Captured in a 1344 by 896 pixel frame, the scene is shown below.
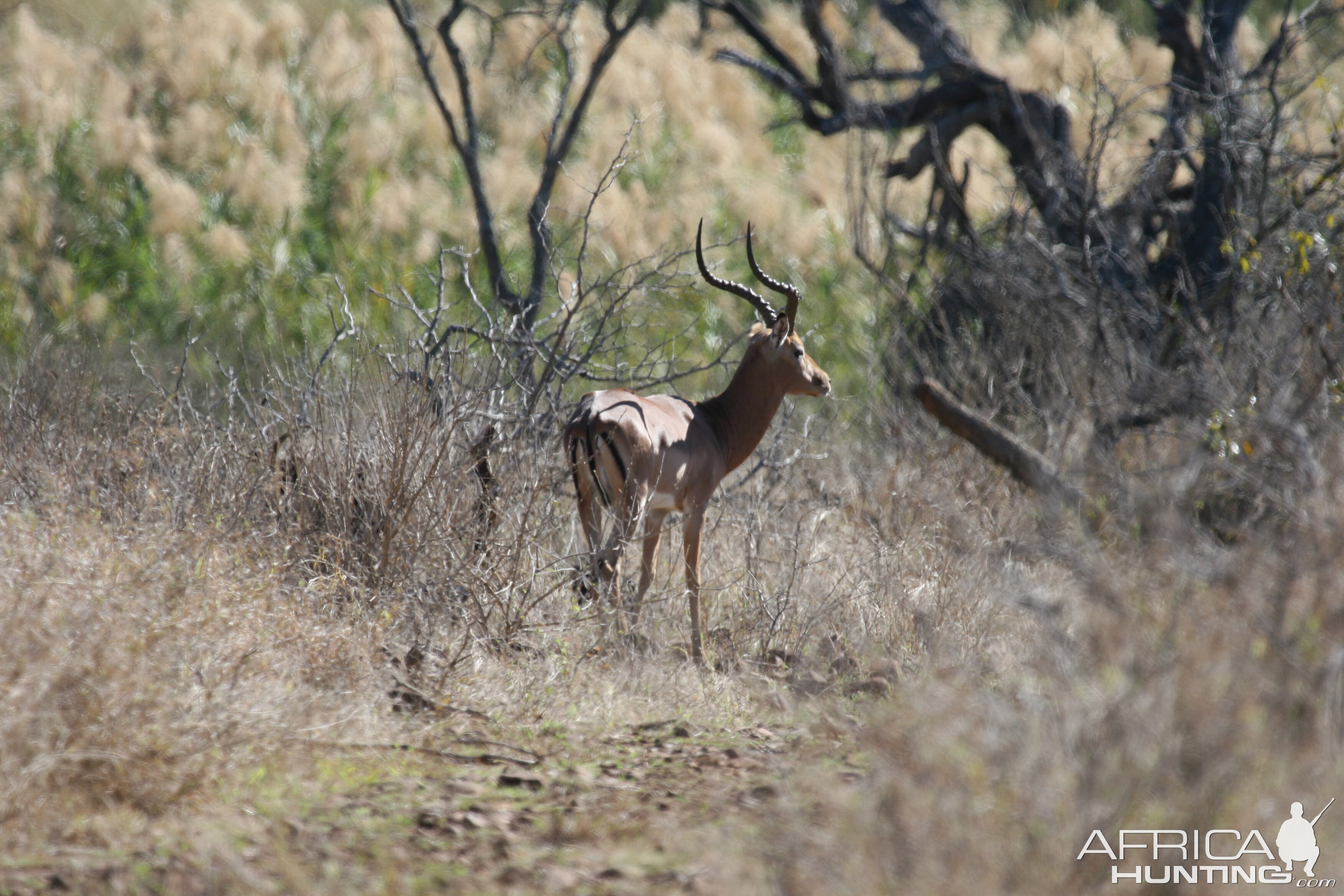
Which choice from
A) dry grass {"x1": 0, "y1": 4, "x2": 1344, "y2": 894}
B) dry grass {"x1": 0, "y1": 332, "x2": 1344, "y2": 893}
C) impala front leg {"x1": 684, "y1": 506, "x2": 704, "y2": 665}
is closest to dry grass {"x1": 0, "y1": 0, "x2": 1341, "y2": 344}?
dry grass {"x1": 0, "y1": 4, "x2": 1344, "y2": 894}

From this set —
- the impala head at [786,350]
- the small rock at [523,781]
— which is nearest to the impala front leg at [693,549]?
the impala head at [786,350]

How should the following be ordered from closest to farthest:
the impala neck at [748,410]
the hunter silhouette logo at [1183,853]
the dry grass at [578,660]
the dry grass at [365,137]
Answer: the hunter silhouette logo at [1183,853], the dry grass at [578,660], the impala neck at [748,410], the dry grass at [365,137]

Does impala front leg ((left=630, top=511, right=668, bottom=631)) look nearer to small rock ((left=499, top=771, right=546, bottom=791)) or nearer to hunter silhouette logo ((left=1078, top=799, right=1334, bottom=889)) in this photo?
small rock ((left=499, top=771, right=546, bottom=791))

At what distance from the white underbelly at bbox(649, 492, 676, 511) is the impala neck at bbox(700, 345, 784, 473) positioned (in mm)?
811

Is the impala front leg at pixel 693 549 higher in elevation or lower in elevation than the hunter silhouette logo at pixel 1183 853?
higher

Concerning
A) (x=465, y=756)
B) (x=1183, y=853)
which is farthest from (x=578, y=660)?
(x=1183, y=853)

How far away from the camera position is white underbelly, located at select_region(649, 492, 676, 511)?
26.4 feet

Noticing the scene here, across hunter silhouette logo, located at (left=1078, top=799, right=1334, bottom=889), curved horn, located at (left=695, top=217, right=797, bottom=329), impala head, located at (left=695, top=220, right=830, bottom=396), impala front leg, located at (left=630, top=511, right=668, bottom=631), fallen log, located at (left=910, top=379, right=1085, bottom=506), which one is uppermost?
curved horn, located at (left=695, top=217, right=797, bottom=329)

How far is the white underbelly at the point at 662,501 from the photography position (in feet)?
26.4

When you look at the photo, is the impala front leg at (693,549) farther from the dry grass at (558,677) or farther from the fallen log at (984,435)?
the fallen log at (984,435)

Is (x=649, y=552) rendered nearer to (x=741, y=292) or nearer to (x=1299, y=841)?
(x=741, y=292)

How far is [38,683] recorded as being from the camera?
4.35m

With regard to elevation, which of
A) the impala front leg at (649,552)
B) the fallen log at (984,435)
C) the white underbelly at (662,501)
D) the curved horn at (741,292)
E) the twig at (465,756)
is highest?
the curved horn at (741,292)

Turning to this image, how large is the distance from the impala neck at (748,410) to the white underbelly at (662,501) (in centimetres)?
81
